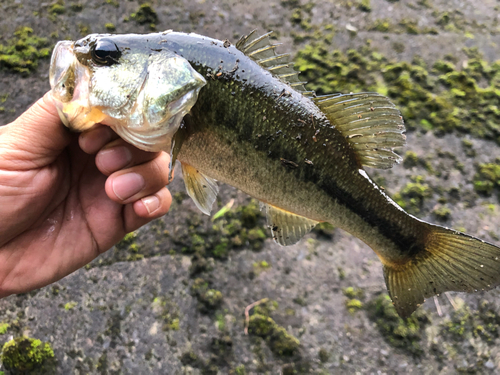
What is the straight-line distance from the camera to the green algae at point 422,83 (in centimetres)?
294

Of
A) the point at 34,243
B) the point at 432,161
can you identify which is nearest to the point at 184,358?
the point at 34,243

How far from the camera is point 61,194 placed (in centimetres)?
174

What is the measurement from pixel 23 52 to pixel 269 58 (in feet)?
7.95

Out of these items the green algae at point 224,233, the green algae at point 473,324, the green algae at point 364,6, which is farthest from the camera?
the green algae at point 364,6

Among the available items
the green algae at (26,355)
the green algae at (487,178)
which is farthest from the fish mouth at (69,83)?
the green algae at (487,178)

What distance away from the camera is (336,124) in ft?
4.64

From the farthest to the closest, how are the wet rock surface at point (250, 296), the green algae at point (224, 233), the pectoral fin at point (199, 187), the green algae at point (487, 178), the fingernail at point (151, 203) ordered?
the green algae at point (487, 178) → the green algae at point (224, 233) → the wet rock surface at point (250, 296) → the fingernail at point (151, 203) → the pectoral fin at point (199, 187)

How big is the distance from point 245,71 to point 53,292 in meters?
1.79

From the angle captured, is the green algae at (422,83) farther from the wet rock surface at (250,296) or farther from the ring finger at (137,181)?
the ring finger at (137,181)

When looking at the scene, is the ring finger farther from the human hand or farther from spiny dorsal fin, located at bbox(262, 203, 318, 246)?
spiny dorsal fin, located at bbox(262, 203, 318, 246)

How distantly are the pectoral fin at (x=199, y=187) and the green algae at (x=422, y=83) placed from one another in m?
1.80

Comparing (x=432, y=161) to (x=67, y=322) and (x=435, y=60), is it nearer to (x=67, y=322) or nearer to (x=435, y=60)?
(x=435, y=60)

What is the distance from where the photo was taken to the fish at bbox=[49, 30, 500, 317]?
4.23 feet

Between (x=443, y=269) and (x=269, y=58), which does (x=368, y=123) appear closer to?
(x=269, y=58)
